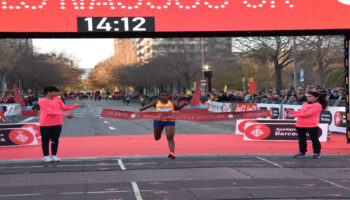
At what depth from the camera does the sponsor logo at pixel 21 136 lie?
1515 cm

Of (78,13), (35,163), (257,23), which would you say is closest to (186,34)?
(257,23)

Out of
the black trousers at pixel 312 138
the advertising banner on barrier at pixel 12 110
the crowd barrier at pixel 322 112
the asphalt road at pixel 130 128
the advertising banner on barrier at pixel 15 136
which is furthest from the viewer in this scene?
the advertising banner on barrier at pixel 12 110

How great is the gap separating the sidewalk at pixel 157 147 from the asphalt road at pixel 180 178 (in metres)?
0.92

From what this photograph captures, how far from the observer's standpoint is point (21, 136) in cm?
1523

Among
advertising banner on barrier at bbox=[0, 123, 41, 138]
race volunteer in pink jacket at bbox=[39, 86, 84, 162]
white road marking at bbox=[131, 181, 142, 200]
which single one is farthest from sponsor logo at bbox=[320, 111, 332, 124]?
white road marking at bbox=[131, 181, 142, 200]

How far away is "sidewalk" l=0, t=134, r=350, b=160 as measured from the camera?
43.5 feet

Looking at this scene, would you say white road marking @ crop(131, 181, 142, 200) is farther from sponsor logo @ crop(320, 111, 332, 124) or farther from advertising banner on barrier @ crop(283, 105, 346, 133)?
sponsor logo @ crop(320, 111, 332, 124)

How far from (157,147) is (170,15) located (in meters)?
3.83

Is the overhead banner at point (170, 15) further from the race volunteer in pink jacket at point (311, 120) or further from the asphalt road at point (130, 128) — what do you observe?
the asphalt road at point (130, 128)

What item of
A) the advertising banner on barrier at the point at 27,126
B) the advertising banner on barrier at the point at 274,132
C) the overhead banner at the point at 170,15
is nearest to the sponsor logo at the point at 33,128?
the advertising banner on barrier at the point at 27,126

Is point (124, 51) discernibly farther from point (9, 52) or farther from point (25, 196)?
point (25, 196)

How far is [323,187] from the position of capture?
324 inches

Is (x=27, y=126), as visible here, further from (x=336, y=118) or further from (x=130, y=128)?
(x=336, y=118)

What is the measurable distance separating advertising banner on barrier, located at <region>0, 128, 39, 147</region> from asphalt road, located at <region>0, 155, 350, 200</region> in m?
3.32
